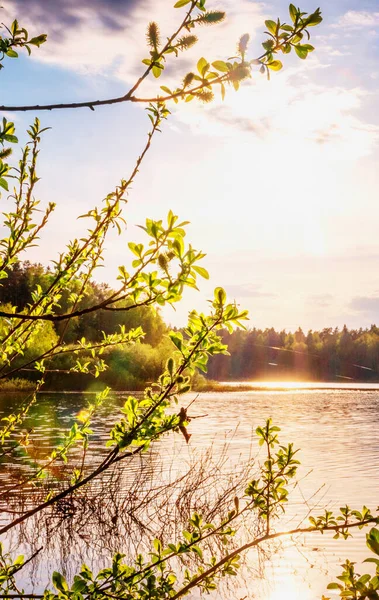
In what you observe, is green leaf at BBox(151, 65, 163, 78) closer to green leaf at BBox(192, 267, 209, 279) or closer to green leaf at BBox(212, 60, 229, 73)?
green leaf at BBox(212, 60, 229, 73)

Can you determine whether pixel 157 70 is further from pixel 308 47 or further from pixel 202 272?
pixel 202 272

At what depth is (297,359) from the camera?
15850cm

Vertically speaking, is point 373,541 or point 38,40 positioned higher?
point 38,40

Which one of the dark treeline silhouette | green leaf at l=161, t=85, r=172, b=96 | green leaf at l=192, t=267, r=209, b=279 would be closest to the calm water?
green leaf at l=192, t=267, r=209, b=279

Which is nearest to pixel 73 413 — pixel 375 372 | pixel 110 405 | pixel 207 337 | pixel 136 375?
pixel 110 405

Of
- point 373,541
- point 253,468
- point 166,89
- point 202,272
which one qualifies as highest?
point 166,89

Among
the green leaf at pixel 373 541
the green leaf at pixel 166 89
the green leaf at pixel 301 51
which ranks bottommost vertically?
the green leaf at pixel 373 541

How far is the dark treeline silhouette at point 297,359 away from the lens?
15338 centimetres

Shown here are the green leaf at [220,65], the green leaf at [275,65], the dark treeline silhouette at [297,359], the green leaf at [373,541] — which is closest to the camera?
the green leaf at [373,541]

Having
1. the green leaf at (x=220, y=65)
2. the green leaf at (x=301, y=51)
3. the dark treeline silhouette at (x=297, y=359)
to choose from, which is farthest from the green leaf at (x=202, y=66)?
the dark treeline silhouette at (x=297, y=359)

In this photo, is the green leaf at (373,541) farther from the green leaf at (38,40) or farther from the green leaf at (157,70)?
the green leaf at (38,40)

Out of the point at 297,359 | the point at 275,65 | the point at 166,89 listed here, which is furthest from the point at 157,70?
the point at 297,359

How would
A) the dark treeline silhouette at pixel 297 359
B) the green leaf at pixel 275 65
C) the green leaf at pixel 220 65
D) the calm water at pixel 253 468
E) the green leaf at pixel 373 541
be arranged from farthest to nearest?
the dark treeline silhouette at pixel 297 359 < the calm water at pixel 253 468 < the green leaf at pixel 275 65 < the green leaf at pixel 220 65 < the green leaf at pixel 373 541

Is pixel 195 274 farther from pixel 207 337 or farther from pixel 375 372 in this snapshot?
pixel 375 372
